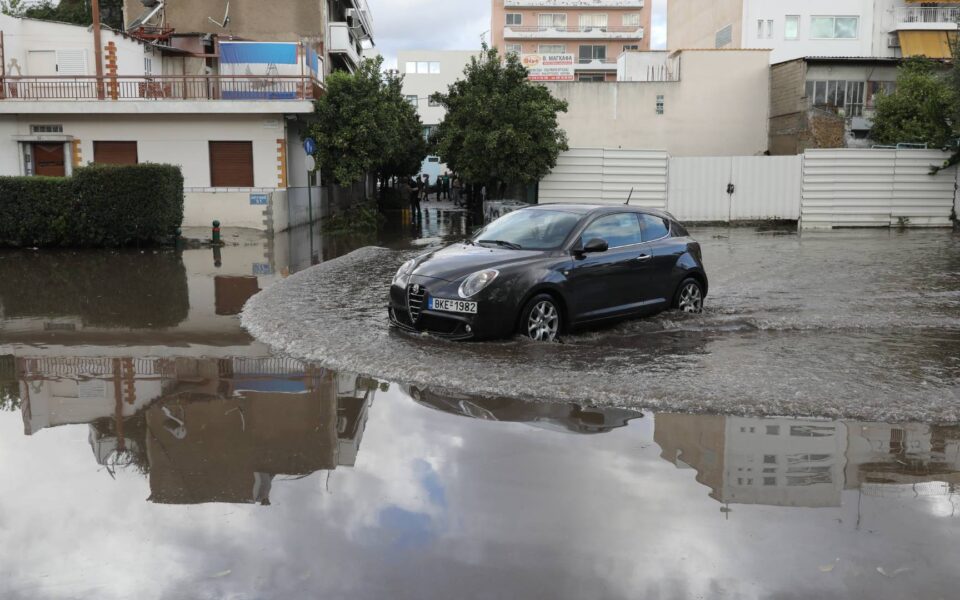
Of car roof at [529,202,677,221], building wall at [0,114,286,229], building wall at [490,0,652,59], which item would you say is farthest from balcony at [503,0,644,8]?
car roof at [529,202,677,221]

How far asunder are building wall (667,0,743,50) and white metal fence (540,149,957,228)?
2930 cm

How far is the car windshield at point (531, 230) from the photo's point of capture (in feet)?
31.3

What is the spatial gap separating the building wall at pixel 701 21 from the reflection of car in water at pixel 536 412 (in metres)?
50.9

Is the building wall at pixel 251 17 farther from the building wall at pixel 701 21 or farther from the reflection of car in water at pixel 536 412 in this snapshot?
the reflection of car in water at pixel 536 412

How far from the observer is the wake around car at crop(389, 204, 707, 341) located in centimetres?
872

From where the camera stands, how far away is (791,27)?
52.8 m

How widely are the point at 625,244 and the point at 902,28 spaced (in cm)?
5194

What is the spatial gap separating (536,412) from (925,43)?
55398mm

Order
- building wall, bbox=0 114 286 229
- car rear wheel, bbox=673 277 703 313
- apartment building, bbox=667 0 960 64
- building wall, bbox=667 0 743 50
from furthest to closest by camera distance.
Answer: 1. building wall, bbox=667 0 743 50
2. apartment building, bbox=667 0 960 64
3. building wall, bbox=0 114 286 229
4. car rear wheel, bbox=673 277 703 313

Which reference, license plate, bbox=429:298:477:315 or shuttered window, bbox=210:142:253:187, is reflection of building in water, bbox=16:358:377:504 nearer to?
license plate, bbox=429:298:477:315

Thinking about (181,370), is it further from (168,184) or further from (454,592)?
(168,184)

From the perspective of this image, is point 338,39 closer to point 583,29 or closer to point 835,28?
point 835,28

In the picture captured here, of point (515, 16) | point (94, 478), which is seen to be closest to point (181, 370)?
point (94, 478)

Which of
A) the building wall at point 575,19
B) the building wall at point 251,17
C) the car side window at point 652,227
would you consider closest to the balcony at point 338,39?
the building wall at point 251,17
